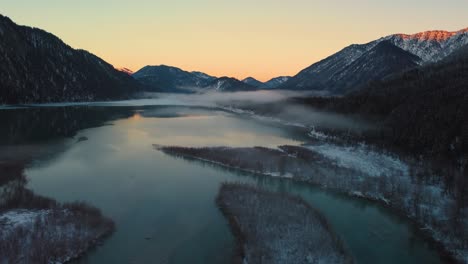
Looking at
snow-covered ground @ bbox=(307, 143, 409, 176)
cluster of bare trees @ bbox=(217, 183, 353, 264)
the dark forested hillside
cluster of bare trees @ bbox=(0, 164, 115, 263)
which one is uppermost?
the dark forested hillside

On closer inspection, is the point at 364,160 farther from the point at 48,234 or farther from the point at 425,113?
the point at 48,234

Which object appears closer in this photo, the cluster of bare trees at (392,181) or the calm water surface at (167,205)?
the calm water surface at (167,205)

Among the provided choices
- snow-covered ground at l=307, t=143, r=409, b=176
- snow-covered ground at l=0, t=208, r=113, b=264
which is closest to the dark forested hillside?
snow-covered ground at l=307, t=143, r=409, b=176

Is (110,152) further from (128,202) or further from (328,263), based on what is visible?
(328,263)

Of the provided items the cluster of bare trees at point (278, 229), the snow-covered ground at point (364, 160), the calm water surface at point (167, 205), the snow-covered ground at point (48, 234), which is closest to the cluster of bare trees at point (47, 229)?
the snow-covered ground at point (48, 234)

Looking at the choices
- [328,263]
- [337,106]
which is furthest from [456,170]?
[337,106]

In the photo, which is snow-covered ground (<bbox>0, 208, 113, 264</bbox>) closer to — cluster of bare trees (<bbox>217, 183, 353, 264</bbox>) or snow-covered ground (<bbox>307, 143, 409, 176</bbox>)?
cluster of bare trees (<bbox>217, 183, 353, 264</bbox>)

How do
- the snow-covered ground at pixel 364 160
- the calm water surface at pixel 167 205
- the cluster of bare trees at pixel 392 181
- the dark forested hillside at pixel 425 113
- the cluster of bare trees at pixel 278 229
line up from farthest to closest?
the dark forested hillside at pixel 425 113 → the snow-covered ground at pixel 364 160 → the cluster of bare trees at pixel 392 181 → the calm water surface at pixel 167 205 → the cluster of bare trees at pixel 278 229

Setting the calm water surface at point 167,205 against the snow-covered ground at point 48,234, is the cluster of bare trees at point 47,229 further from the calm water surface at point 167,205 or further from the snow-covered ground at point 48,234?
the calm water surface at point 167,205

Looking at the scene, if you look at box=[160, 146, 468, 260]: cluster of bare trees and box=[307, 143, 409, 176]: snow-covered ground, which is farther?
box=[307, 143, 409, 176]: snow-covered ground
